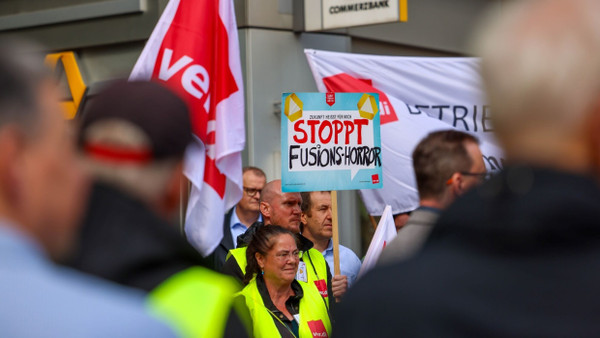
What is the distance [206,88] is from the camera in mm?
6508

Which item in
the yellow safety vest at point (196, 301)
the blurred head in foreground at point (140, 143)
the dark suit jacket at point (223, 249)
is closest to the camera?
the yellow safety vest at point (196, 301)

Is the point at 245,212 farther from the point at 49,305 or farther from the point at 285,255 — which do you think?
the point at 49,305

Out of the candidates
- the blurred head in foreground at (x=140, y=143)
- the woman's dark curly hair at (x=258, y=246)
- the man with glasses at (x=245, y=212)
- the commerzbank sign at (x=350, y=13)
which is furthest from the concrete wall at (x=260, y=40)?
the blurred head in foreground at (x=140, y=143)

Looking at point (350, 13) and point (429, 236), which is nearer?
point (429, 236)

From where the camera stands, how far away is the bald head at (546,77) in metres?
1.52

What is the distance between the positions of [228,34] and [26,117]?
5514 millimetres

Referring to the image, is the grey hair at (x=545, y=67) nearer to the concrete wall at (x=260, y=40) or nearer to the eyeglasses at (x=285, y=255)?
the eyeglasses at (x=285, y=255)

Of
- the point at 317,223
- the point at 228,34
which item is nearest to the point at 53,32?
the point at 228,34

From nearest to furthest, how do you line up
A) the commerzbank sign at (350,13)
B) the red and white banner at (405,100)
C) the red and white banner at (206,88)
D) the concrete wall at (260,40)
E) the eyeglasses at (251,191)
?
the red and white banner at (206,88) < the eyeglasses at (251,191) < the red and white banner at (405,100) < the commerzbank sign at (350,13) < the concrete wall at (260,40)

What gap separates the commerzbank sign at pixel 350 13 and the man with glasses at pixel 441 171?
16.9 feet

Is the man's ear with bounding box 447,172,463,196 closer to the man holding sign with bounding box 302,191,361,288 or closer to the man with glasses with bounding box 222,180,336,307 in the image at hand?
the man with glasses with bounding box 222,180,336,307

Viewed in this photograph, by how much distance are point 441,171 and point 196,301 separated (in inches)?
82.0

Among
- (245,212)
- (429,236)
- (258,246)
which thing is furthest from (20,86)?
(245,212)

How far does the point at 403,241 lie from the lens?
3.51 m
